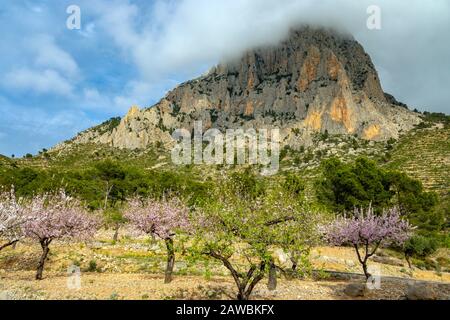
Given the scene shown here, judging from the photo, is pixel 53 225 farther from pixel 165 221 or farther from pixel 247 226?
pixel 247 226

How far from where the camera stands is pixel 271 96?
190250 mm

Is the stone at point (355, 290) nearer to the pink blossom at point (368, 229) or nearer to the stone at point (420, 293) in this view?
the stone at point (420, 293)

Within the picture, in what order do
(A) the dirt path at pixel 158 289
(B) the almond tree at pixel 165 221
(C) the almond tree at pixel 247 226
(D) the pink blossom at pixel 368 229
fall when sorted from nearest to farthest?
(C) the almond tree at pixel 247 226
(A) the dirt path at pixel 158 289
(B) the almond tree at pixel 165 221
(D) the pink blossom at pixel 368 229

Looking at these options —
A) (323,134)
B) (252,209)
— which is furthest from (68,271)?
(323,134)

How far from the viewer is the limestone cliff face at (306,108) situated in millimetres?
163250

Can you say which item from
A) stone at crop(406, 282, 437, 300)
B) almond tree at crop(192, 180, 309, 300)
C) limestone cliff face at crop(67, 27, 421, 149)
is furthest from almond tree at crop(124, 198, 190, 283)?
limestone cliff face at crop(67, 27, 421, 149)

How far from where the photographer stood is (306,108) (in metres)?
175

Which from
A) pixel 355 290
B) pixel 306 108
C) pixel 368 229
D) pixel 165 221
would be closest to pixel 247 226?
pixel 165 221

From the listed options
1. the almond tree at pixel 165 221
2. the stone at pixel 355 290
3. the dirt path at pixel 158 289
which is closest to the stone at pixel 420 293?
the dirt path at pixel 158 289

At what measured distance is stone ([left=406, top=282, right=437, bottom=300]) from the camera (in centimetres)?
2058

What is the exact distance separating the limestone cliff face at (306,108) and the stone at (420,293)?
129m

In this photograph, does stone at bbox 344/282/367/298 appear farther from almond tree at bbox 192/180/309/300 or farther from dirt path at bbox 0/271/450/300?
almond tree at bbox 192/180/309/300
